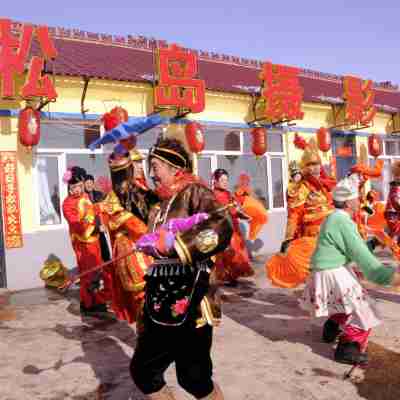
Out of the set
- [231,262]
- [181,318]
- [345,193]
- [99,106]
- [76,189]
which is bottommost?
[231,262]

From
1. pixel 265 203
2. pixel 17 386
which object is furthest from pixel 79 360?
pixel 265 203

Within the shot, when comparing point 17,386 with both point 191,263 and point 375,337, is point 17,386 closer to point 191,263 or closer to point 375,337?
point 191,263

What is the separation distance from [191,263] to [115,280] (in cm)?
242

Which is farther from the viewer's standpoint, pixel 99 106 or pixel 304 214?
pixel 99 106

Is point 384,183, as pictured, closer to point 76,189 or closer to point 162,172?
point 76,189

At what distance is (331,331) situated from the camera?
422 centimetres

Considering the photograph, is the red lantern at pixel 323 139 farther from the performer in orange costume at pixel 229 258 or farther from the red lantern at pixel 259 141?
the performer in orange costume at pixel 229 258

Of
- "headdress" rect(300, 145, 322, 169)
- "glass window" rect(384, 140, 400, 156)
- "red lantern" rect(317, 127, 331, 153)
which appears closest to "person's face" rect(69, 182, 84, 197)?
"headdress" rect(300, 145, 322, 169)

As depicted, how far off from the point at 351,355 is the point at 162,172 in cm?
228

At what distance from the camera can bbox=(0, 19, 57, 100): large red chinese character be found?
7176mm

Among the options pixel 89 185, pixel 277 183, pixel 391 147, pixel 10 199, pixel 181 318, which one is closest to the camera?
pixel 181 318

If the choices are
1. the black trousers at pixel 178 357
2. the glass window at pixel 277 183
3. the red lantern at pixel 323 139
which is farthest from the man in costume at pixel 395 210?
the red lantern at pixel 323 139

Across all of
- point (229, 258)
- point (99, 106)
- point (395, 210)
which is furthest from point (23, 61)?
point (395, 210)

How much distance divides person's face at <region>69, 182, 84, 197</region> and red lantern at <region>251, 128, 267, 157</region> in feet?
18.0
